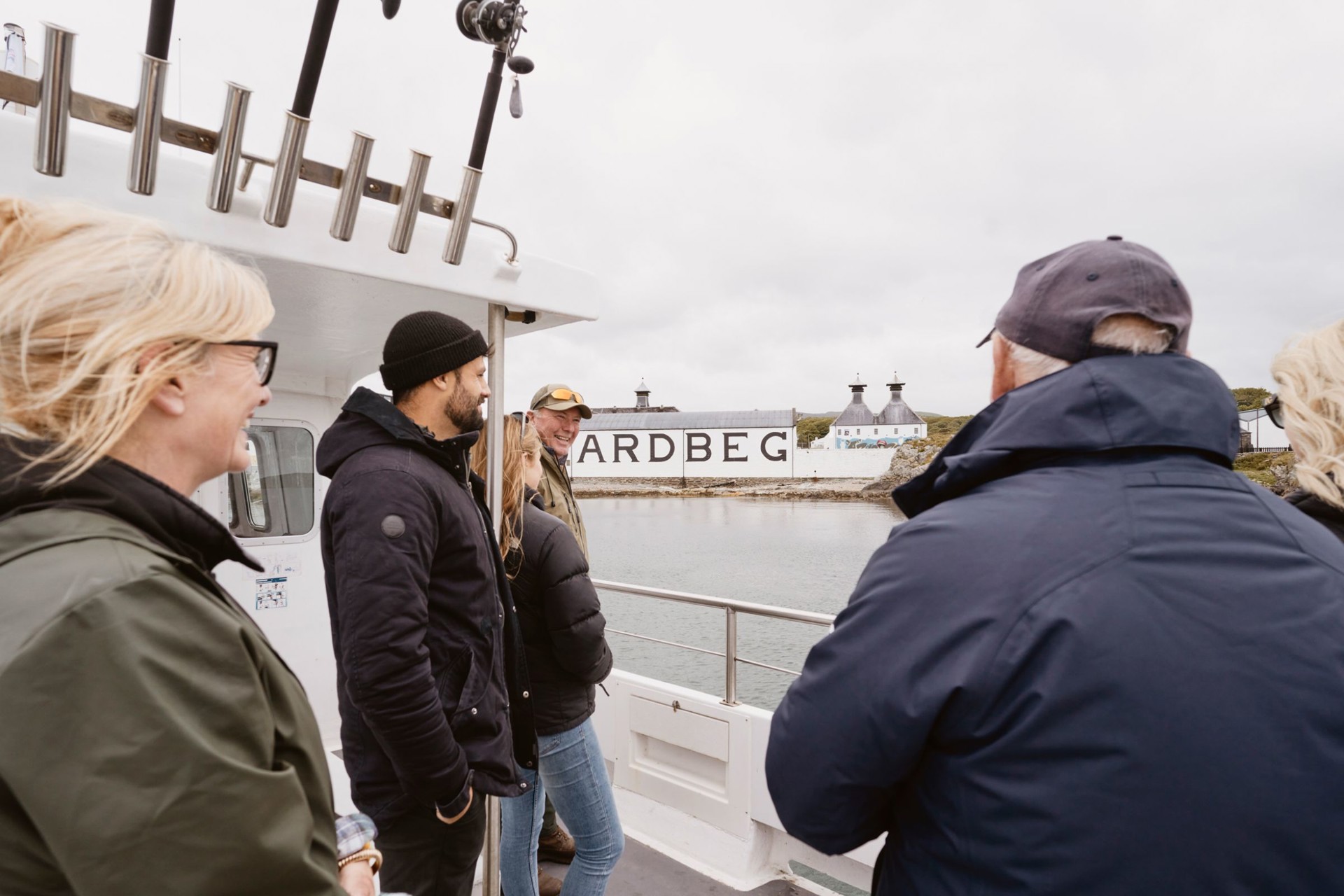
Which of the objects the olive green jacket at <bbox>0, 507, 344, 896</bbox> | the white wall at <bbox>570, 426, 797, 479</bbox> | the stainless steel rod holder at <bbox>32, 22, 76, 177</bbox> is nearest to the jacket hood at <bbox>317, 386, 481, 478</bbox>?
the stainless steel rod holder at <bbox>32, 22, 76, 177</bbox>

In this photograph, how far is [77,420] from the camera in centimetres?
75

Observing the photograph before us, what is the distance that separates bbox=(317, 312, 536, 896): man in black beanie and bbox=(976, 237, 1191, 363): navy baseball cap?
3.65ft

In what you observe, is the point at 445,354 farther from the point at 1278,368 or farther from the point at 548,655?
the point at 1278,368

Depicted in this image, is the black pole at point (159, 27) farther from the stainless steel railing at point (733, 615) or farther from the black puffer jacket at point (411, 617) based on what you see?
the stainless steel railing at point (733, 615)

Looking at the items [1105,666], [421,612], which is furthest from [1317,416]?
[421,612]

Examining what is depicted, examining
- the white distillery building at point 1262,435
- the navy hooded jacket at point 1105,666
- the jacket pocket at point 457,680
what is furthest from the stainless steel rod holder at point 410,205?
the white distillery building at point 1262,435

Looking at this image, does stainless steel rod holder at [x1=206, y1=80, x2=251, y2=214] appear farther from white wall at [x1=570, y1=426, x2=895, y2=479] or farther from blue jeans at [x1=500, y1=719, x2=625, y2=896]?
white wall at [x1=570, y1=426, x2=895, y2=479]

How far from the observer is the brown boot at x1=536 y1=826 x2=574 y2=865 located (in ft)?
9.17

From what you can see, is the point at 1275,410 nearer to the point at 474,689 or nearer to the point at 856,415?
the point at 474,689

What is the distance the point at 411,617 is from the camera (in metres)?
1.46

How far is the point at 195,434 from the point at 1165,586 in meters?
1.03

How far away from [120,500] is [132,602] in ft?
0.42

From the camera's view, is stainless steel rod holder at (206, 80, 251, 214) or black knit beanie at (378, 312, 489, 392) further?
black knit beanie at (378, 312, 489, 392)

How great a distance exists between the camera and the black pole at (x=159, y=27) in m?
1.48
